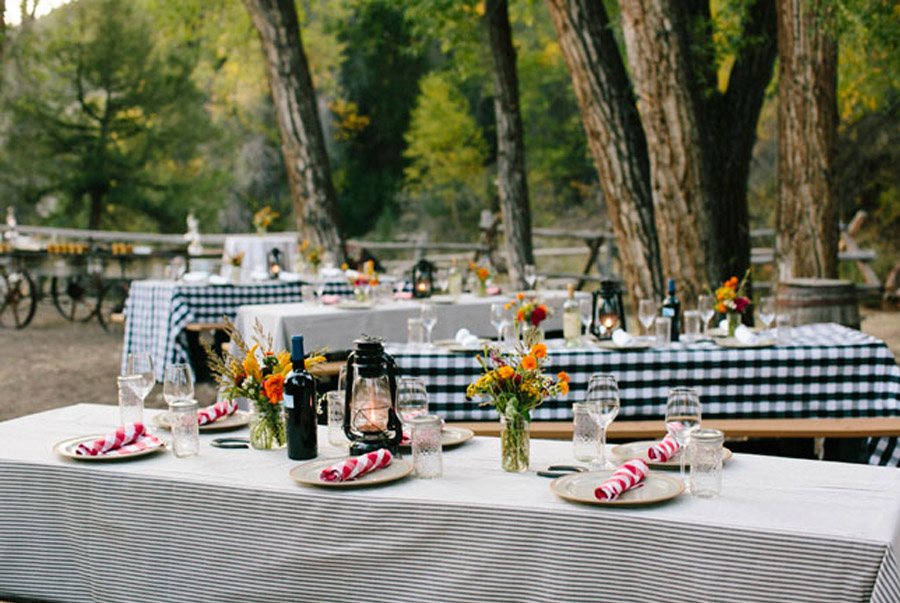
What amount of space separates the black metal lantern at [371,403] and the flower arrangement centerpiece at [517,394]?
0.23 metres

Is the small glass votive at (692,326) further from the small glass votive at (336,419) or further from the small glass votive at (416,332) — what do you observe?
the small glass votive at (336,419)

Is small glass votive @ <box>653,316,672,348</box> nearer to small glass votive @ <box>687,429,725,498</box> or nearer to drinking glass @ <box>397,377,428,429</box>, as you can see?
drinking glass @ <box>397,377,428,429</box>

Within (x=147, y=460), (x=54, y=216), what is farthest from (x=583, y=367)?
(x=54, y=216)

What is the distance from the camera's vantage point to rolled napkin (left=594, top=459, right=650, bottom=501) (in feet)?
6.82

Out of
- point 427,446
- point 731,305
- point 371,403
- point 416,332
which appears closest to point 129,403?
point 371,403

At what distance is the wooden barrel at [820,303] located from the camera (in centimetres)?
548

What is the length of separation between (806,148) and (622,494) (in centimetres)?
578

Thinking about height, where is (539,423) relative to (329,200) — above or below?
below

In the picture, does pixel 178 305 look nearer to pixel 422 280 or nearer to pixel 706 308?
pixel 422 280

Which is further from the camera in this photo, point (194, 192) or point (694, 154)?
point (194, 192)

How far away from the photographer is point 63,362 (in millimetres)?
10062

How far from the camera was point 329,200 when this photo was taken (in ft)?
34.4

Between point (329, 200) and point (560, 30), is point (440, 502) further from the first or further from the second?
point (329, 200)

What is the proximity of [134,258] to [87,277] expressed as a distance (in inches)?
58.9
